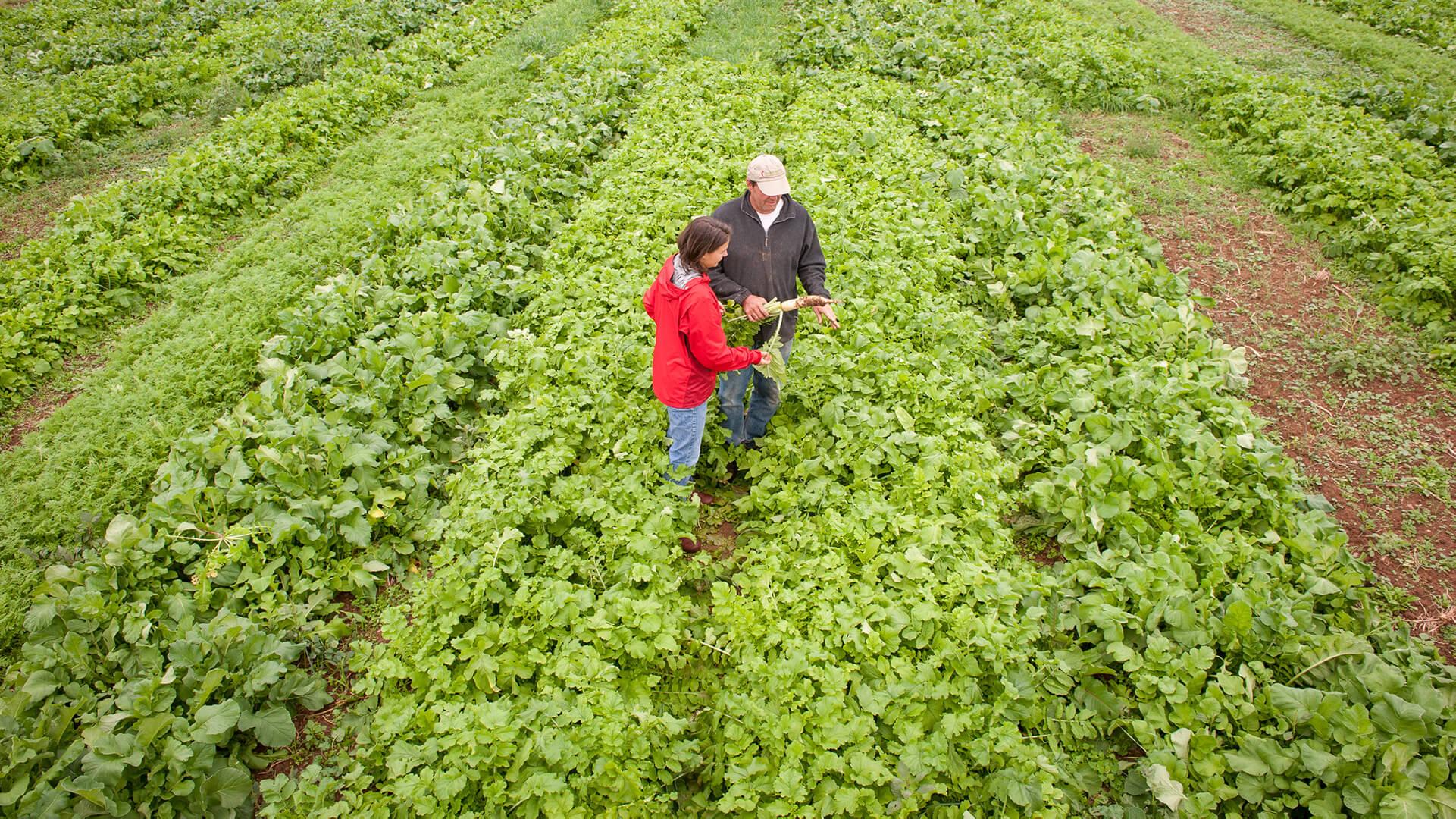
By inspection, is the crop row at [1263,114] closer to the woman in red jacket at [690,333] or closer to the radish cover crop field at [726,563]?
the radish cover crop field at [726,563]

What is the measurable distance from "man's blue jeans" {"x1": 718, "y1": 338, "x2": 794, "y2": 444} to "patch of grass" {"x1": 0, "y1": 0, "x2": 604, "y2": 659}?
4172 millimetres

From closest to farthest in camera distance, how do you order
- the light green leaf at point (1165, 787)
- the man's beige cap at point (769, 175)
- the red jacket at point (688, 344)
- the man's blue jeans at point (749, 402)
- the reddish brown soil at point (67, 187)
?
the light green leaf at point (1165, 787) < the red jacket at point (688, 344) < the man's beige cap at point (769, 175) < the man's blue jeans at point (749, 402) < the reddish brown soil at point (67, 187)

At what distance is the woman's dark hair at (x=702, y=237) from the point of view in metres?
3.87

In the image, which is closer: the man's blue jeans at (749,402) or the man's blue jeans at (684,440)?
the man's blue jeans at (684,440)

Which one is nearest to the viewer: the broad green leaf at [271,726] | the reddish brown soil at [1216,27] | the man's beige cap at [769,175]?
the broad green leaf at [271,726]

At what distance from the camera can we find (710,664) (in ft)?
14.1

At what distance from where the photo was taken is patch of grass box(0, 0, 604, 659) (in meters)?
5.12

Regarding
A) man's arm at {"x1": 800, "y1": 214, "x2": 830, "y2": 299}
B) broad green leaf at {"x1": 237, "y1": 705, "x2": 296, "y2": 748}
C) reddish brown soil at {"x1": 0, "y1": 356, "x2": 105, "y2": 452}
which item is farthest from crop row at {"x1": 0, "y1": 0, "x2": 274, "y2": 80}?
man's arm at {"x1": 800, "y1": 214, "x2": 830, "y2": 299}

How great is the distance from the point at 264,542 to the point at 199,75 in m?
12.5

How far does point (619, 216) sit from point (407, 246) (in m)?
2.29

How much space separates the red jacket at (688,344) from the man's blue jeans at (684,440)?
11 cm

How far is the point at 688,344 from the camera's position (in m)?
4.31

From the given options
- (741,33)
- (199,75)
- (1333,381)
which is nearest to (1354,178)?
(1333,381)

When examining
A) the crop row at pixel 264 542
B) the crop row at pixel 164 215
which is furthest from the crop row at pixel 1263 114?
the crop row at pixel 264 542
